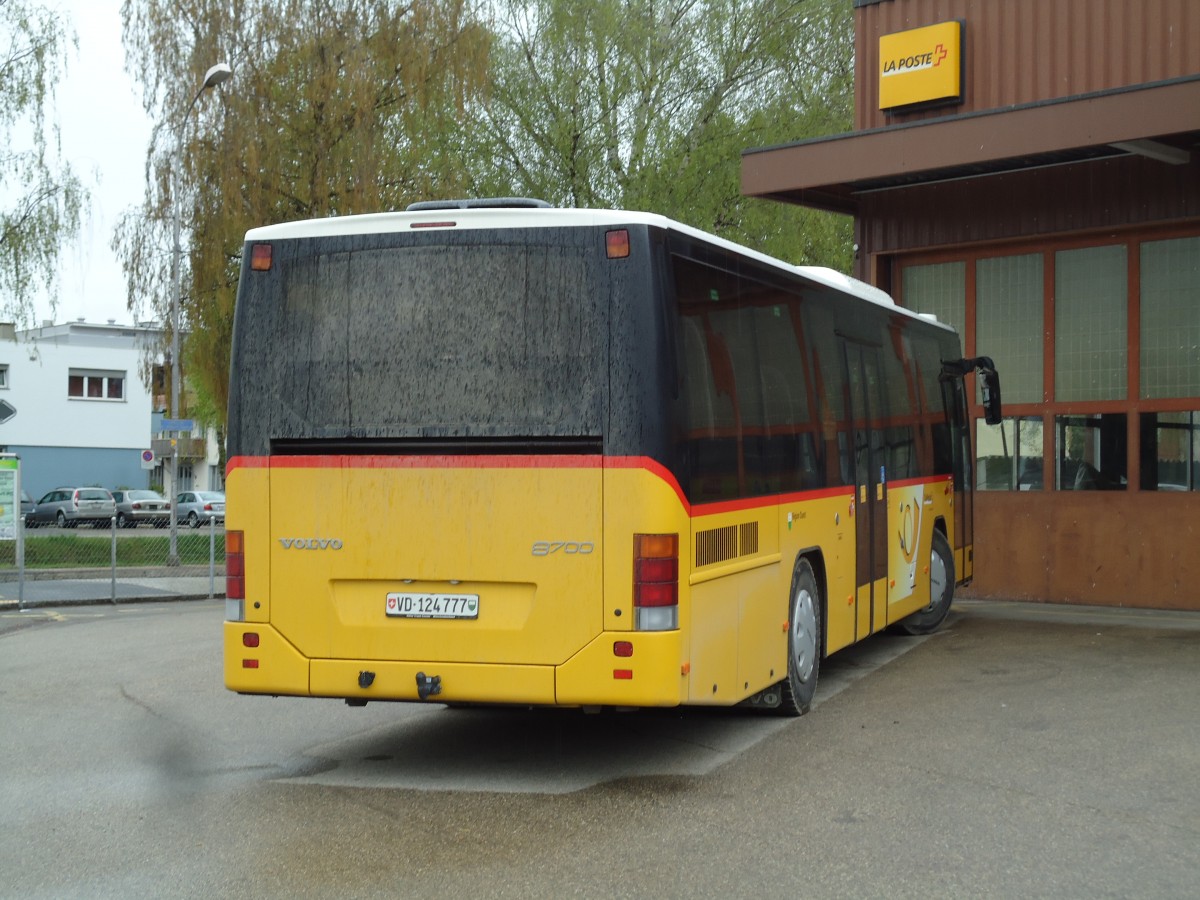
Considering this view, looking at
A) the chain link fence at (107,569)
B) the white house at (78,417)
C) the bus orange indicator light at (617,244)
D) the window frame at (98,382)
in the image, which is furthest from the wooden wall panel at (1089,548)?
the window frame at (98,382)

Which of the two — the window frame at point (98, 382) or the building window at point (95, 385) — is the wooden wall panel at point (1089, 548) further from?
the building window at point (95, 385)

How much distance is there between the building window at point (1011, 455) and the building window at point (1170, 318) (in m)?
1.41

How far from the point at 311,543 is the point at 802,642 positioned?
3.34 m

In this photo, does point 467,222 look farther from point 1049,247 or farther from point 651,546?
point 1049,247

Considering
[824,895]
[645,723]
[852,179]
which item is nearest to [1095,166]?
[852,179]

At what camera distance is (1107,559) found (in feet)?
55.3

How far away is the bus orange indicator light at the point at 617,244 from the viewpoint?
7.61 m

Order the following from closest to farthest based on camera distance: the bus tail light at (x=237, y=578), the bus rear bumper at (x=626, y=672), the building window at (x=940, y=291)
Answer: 1. the bus rear bumper at (x=626, y=672)
2. the bus tail light at (x=237, y=578)
3. the building window at (x=940, y=291)

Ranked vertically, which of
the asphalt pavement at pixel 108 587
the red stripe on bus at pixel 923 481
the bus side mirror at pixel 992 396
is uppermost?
the bus side mirror at pixel 992 396

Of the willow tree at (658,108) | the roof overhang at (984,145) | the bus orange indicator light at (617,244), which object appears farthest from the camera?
the willow tree at (658,108)

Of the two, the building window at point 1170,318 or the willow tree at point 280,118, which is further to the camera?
the willow tree at point 280,118

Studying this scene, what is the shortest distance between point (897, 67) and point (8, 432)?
56.8m

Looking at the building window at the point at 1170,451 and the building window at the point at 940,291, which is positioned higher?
the building window at the point at 940,291

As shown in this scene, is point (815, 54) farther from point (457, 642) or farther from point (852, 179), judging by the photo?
point (457, 642)
